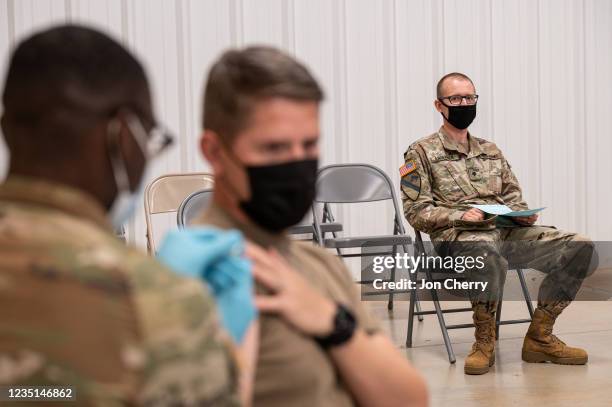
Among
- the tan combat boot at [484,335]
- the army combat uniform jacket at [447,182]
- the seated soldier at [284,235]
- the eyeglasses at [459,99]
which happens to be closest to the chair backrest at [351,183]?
the army combat uniform jacket at [447,182]

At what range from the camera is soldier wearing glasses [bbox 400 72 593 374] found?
12.2ft

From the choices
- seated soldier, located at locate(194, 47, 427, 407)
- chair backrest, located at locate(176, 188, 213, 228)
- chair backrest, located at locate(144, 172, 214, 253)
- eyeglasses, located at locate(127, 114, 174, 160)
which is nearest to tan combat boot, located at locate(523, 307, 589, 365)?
chair backrest, located at locate(176, 188, 213, 228)

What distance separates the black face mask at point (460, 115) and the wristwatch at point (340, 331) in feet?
10.9

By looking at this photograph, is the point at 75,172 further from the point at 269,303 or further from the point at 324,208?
the point at 324,208

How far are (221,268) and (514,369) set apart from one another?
3091 millimetres

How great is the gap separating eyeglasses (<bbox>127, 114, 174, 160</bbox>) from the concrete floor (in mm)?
2536

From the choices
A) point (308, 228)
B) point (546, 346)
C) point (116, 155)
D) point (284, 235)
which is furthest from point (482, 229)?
point (116, 155)

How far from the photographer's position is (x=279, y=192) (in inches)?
42.6

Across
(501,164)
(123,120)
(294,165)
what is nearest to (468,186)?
(501,164)

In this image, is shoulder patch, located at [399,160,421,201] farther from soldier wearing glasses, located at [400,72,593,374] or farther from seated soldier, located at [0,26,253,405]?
seated soldier, located at [0,26,253,405]

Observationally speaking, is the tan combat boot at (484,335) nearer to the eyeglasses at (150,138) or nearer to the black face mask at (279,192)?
the black face mask at (279,192)

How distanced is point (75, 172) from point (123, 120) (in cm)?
7

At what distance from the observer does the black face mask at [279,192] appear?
1.07 meters

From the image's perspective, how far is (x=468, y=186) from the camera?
4160mm
